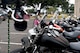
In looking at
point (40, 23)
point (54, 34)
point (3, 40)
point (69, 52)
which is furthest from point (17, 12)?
point (3, 40)

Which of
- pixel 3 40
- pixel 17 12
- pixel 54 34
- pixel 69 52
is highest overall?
pixel 17 12

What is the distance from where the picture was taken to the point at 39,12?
5535mm

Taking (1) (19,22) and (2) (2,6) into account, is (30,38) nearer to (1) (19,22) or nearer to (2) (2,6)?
(1) (19,22)

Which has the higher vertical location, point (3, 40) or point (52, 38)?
point (52, 38)

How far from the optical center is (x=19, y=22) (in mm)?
5648

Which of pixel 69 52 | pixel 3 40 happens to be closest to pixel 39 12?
pixel 69 52

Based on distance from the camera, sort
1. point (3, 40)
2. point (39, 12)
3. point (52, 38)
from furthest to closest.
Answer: point (3, 40), point (39, 12), point (52, 38)

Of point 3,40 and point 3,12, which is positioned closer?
point 3,12

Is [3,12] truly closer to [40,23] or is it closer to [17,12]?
[17,12]

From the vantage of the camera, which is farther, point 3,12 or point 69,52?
point 3,12

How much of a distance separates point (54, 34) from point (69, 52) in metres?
0.46

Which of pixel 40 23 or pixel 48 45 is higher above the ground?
pixel 40 23

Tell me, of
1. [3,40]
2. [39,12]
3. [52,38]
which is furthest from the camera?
[3,40]

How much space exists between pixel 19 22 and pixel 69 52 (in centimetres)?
123
